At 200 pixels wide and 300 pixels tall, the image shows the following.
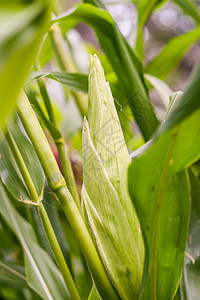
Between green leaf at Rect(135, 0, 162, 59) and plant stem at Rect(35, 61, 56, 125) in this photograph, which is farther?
green leaf at Rect(135, 0, 162, 59)

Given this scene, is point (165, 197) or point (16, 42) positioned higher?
point (16, 42)

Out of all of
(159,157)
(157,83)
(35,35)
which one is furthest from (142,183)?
(157,83)

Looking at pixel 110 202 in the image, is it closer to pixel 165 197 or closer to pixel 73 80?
pixel 165 197

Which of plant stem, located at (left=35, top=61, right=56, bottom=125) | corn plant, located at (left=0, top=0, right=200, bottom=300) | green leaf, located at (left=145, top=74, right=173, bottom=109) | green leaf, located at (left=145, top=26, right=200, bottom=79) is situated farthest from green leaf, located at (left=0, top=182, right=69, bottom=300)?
green leaf, located at (left=145, top=26, right=200, bottom=79)

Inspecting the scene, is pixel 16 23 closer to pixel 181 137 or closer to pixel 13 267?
pixel 181 137

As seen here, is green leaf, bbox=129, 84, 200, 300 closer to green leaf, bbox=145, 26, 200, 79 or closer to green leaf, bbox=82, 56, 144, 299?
green leaf, bbox=82, 56, 144, 299

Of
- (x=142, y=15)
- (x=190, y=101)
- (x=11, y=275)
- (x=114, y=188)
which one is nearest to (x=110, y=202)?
(x=114, y=188)

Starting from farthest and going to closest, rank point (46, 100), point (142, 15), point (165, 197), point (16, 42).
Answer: point (142, 15) → point (46, 100) → point (165, 197) → point (16, 42)

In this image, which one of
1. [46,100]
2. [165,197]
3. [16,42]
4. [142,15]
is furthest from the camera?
[142,15]
